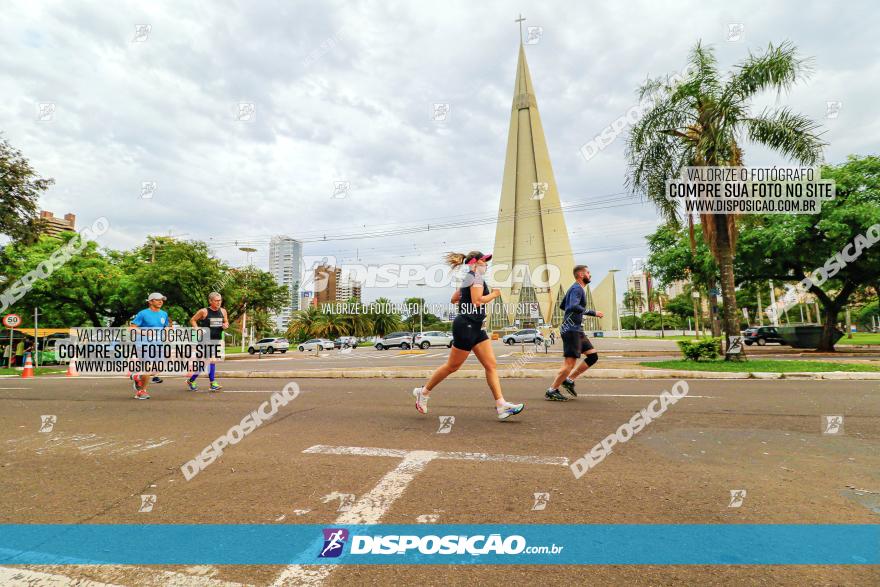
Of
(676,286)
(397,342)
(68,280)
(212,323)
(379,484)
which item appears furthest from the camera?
(676,286)

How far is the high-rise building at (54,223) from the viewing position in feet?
46.7

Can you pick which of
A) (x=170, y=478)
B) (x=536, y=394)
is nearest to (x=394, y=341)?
(x=536, y=394)

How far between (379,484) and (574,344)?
424 cm

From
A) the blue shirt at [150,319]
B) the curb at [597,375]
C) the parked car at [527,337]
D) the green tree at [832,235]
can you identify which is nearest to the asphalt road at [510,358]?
the curb at [597,375]

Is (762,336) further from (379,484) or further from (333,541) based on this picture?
(333,541)

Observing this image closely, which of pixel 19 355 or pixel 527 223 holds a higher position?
pixel 527 223

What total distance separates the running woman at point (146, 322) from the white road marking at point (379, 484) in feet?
17.5

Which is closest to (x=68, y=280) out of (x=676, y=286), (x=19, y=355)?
(x=19, y=355)

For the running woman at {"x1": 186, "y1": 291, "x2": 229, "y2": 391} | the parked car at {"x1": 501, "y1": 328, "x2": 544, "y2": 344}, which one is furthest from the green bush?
the parked car at {"x1": 501, "y1": 328, "x2": 544, "y2": 344}

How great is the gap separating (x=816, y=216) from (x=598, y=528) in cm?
2061

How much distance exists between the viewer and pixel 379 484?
3.02 m

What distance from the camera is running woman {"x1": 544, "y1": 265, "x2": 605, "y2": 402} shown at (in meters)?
6.54

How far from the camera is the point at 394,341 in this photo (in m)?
43.0

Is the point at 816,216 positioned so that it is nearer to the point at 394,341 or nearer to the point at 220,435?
the point at 220,435
